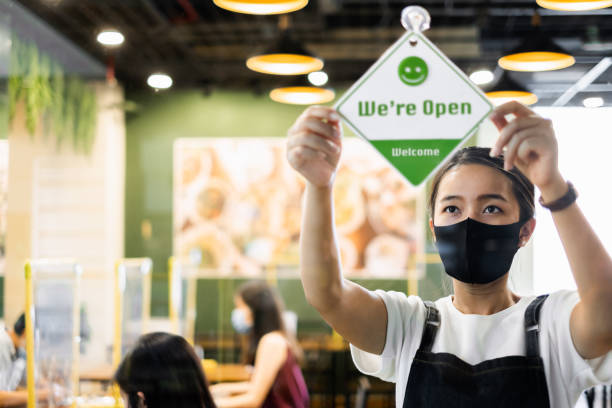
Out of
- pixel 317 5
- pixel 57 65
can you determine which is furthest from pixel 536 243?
pixel 57 65

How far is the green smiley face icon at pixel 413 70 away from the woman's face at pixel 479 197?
0.17m

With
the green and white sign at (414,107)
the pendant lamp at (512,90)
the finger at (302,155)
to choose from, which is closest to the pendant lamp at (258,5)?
the pendant lamp at (512,90)

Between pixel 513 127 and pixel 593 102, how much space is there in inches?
23.3

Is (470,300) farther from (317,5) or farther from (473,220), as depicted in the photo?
(317,5)

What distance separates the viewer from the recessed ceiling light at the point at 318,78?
155 cm

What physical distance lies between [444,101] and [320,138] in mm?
193

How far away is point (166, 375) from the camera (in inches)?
70.8

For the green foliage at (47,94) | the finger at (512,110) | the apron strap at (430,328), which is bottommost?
the apron strap at (430,328)

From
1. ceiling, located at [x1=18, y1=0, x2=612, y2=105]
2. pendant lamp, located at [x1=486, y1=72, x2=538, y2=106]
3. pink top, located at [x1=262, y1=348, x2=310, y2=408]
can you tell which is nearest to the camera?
pendant lamp, located at [x1=486, y1=72, x2=538, y2=106]

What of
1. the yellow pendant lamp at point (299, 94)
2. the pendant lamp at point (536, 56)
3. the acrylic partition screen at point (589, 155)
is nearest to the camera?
the acrylic partition screen at point (589, 155)

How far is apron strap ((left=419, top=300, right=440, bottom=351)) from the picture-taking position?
3.24ft

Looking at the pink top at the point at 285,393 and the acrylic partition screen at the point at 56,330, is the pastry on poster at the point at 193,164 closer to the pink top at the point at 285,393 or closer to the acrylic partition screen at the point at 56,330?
the acrylic partition screen at the point at 56,330

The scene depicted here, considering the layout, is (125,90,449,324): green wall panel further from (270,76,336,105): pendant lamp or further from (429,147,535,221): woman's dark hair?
(429,147,535,221): woman's dark hair

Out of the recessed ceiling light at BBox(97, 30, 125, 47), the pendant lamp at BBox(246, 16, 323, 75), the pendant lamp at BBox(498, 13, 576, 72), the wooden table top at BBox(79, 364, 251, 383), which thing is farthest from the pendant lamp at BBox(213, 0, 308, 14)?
the wooden table top at BBox(79, 364, 251, 383)
